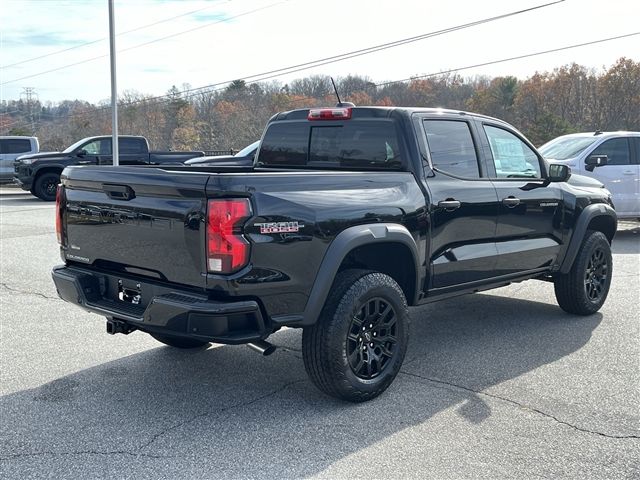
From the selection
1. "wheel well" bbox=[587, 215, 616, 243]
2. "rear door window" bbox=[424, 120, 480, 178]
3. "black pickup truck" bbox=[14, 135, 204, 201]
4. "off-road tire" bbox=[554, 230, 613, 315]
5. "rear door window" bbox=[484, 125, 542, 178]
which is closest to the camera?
"rear door window" bbox=[424, 120, 480, 178]

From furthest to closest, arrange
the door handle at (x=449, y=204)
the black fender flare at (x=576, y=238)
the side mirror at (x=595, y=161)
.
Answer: the side mirror at (x=595, y=161) → the black fender flare at (x=576, y=238) → the door handle at (x=449, y=204)

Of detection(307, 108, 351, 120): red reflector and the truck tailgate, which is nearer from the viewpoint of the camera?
the truck tailgate

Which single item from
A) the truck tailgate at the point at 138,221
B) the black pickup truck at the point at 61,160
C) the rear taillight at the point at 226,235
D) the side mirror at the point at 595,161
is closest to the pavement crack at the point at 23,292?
the truck tailgate at the point at 138,221

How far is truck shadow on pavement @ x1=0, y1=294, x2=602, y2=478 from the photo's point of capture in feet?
11.7

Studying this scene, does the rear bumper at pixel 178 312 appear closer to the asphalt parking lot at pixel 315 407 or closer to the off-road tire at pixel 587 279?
the asphalt parking lot at pixel 315 407

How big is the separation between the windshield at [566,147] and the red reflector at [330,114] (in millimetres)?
7408

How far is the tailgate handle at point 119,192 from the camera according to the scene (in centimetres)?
407

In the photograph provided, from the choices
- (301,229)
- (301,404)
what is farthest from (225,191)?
(301,404)

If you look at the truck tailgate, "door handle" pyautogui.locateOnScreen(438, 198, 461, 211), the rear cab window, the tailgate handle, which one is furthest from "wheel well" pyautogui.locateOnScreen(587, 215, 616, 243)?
the tailgate handle

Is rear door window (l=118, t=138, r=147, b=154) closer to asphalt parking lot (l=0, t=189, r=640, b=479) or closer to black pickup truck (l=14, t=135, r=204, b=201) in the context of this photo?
black pickup truck (l=14, t=135, r=204, b=201)

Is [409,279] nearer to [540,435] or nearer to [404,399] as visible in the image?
[404,399]

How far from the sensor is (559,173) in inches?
236

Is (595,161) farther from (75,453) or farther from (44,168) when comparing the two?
(44,168)

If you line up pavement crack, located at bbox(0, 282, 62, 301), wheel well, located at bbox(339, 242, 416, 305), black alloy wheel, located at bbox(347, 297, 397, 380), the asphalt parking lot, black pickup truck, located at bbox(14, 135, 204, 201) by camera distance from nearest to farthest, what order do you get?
the asphalt parking lot < black alloy wheel, located at bbox(347, 297, 397, 380) < wheel well, located at bbox(339, 242, 416, 305) < pavement crack, located at bbox(0, 282, 62, 301) < black pickup truck, located at bbox(14, 135, 204, 201)
